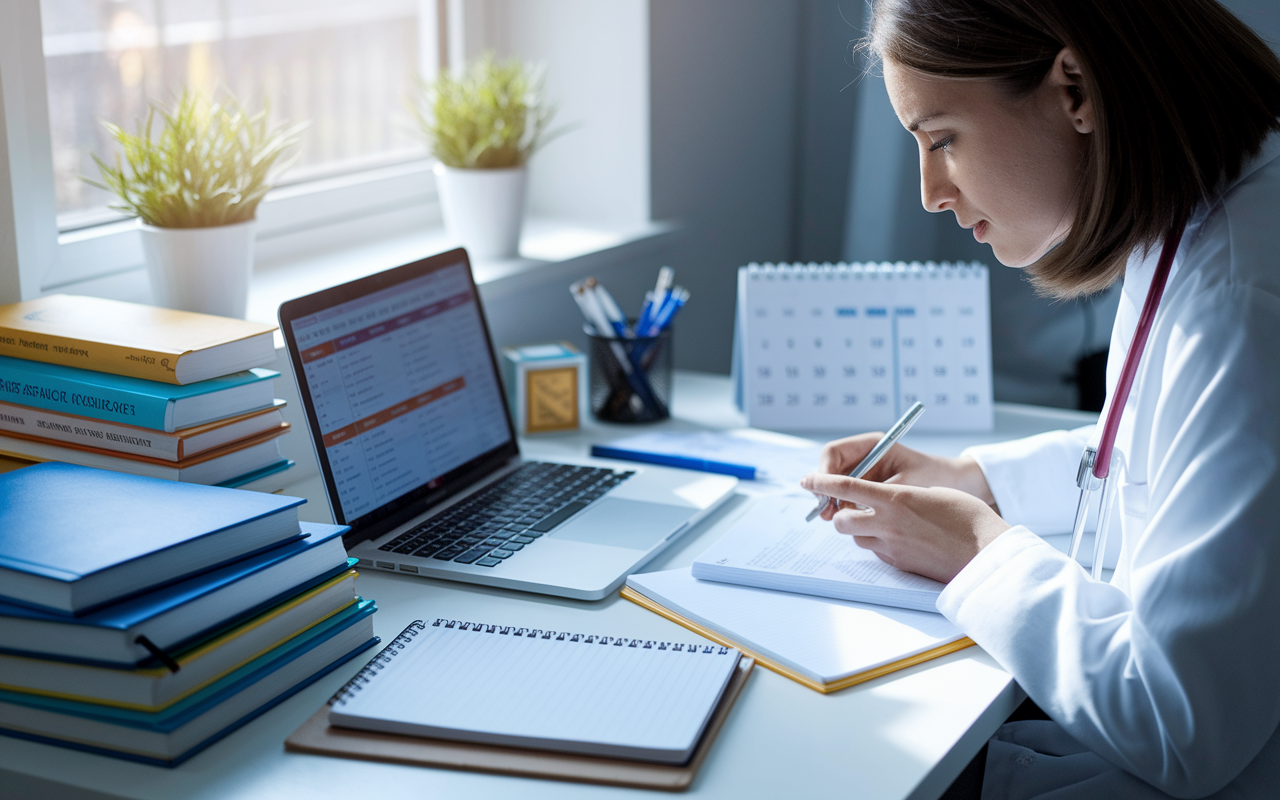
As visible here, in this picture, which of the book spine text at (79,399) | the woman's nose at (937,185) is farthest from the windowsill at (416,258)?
the woman's nose at (937,185)

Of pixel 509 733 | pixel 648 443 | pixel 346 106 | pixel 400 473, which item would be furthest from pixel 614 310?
pixel 509 733

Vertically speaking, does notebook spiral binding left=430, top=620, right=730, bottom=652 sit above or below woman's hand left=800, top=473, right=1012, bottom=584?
below

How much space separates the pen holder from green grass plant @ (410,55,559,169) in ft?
1.11

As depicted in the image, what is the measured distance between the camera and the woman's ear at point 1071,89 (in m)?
0.83

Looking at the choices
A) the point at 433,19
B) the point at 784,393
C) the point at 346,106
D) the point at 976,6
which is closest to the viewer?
the point at 976,6

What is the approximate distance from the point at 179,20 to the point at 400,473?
0.78m

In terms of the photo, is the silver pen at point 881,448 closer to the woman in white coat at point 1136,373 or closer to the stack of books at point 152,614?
the woman in white coat at point 1136,373

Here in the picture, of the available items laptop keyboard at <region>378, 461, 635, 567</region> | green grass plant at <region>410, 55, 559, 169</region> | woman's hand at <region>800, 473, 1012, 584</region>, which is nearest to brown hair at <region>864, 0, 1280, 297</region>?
woman's hand at <region>800, 473, 1012, 584</region>

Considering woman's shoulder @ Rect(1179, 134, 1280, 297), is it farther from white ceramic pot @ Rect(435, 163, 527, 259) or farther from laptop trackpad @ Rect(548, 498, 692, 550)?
white ceramic pot @ Rect(435, 163, 527, 259)

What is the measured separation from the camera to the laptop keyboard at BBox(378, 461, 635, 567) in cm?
103

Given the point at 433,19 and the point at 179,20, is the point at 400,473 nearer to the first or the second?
the point at 179,20

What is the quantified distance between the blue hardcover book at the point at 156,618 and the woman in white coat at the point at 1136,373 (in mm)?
502

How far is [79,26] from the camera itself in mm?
1331

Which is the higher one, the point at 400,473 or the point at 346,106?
the point at 346,106
